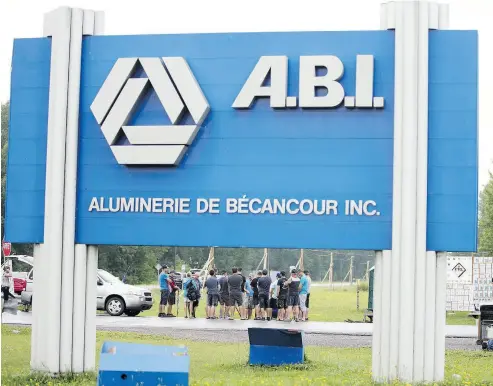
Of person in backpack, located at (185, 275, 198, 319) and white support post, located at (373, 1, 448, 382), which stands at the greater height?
white support post, located at (373, 1, 448, 382)

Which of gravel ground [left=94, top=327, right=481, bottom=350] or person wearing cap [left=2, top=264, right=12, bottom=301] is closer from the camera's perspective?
gravel ground [left=94, top=327, right=481, bottom=350]

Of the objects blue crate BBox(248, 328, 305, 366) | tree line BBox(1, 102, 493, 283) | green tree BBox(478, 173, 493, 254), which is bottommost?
blue crate BBox(248, 328, 305, 366)

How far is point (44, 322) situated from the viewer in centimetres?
1252

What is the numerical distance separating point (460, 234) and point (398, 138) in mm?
1363

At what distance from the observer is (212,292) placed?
1021 inches

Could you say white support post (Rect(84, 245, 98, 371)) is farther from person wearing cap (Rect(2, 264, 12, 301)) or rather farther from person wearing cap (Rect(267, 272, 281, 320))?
person wearing cap (Rect(2, 264, 12, 301))

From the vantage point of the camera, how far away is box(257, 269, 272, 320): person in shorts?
24.8 meters

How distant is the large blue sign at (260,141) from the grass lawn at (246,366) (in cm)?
183

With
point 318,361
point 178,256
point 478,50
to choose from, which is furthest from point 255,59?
point 178,256

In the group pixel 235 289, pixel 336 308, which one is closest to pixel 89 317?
pixel 235 289

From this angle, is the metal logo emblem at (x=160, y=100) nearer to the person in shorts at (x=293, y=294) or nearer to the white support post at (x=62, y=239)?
the white support post at (x=62, y=239)

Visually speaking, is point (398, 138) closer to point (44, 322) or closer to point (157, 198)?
point (157, 198)

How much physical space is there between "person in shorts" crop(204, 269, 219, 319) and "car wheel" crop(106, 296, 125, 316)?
2548 mm

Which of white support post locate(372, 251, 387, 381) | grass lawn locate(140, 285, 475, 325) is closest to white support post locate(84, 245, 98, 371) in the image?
white support post locate(372, 251, 387, 381)
